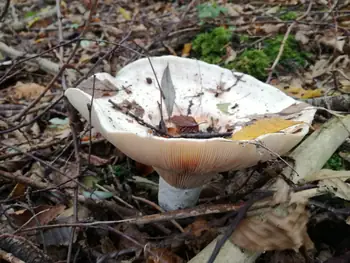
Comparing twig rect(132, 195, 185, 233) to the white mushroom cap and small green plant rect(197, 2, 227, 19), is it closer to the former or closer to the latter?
the white mushroom cap

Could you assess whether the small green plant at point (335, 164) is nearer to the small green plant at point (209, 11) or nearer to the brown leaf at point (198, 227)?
the brown leaf at point (198, 227)

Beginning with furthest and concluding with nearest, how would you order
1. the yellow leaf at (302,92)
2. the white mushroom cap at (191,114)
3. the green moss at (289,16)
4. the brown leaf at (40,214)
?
1. the green moss at (289,16)
2. the yellow leaf at (302,92)
3. the brown leaf at (40,214)
4. the white mushroom cap at (191,114)

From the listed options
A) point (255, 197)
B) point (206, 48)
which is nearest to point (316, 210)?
point (255, 197)

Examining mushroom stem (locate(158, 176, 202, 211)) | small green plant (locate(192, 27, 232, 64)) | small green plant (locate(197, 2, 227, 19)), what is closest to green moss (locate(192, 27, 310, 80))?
small green plant (locate(192, 27, 232, 64))

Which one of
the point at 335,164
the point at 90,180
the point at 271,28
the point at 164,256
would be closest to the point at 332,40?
the point at 271,28

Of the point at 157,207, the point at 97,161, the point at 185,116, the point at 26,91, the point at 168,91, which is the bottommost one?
the point at 26,91

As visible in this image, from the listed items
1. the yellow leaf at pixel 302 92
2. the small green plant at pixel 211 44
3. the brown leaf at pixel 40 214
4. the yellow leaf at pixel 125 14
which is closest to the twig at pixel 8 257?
the brown leaf at pixel 40 214

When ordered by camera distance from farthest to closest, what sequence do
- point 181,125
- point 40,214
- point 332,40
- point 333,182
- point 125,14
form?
point 125,14
point 332,40
point 181,125
point 40,214
point 333,182

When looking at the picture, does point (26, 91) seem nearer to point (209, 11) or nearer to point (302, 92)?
point (209, 11)
